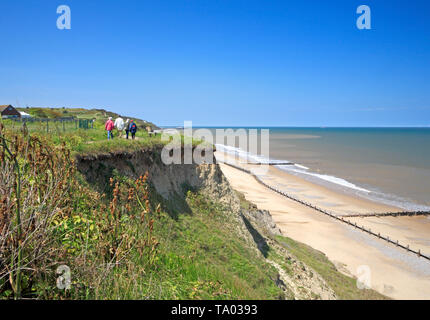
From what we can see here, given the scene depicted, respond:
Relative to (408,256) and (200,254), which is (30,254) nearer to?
(200,254)

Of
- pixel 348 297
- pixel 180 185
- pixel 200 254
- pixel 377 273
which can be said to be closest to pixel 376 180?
pixel 377 273

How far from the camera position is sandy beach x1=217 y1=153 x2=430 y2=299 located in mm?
18562

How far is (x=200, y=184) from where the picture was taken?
14.6 meters

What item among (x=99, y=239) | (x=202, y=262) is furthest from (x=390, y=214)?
(x=99, y=239)

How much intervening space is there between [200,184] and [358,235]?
59.7ft

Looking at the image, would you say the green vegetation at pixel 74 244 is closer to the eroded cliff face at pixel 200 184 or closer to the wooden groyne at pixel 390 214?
the eroded cliff face at pixel 200 184

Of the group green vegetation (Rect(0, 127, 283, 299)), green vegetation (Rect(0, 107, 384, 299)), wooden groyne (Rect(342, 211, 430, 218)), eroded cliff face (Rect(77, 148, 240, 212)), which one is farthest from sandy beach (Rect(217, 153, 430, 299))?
green vegetation (Rect(0, 127, 283, 299))

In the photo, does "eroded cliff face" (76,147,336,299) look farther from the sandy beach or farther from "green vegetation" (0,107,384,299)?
the sandy beach

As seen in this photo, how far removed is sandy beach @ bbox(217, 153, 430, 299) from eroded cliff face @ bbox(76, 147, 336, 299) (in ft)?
22.7

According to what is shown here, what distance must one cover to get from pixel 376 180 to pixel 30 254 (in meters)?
53.6

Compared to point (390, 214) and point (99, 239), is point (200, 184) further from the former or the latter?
point (390, 214)

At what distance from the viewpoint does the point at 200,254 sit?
916 cm

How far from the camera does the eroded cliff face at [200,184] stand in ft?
33.7

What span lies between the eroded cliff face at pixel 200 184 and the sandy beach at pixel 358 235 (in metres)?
6.90
